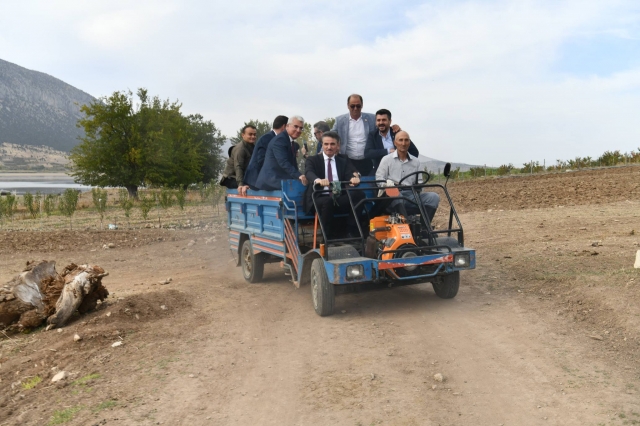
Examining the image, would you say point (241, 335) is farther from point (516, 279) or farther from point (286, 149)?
point (516, 279)

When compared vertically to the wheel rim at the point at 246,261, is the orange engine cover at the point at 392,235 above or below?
above

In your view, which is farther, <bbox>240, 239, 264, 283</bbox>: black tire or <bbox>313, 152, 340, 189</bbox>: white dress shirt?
<bbox>240, 239, 264, 283</bbox>: black tire

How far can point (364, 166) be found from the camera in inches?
395

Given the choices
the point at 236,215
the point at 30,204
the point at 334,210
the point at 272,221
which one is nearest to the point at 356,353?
the point at 334,210

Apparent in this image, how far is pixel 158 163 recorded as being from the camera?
139 feet

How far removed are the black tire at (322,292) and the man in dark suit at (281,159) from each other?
1.84 m

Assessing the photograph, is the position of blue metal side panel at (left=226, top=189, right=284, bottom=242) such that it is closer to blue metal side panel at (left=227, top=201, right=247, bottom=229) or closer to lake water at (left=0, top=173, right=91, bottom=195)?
blue metal side panel at (left=227, top=201, right=247, bottom=229)

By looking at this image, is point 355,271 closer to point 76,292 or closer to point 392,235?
point 392,235

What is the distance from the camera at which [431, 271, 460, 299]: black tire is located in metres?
7.92

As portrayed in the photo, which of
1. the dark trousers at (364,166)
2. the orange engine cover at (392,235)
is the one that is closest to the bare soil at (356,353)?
the orange engine cover at (392,235)

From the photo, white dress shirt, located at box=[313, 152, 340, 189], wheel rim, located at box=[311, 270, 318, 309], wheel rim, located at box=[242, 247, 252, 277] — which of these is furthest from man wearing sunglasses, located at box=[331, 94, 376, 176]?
wheel rim, located at box=[311, 270, 318, 309]

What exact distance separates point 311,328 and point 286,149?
306 cm

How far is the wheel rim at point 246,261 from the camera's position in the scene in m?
10.4

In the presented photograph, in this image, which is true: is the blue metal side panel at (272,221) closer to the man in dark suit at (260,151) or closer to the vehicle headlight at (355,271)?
the man in dark suit at (260,151)
